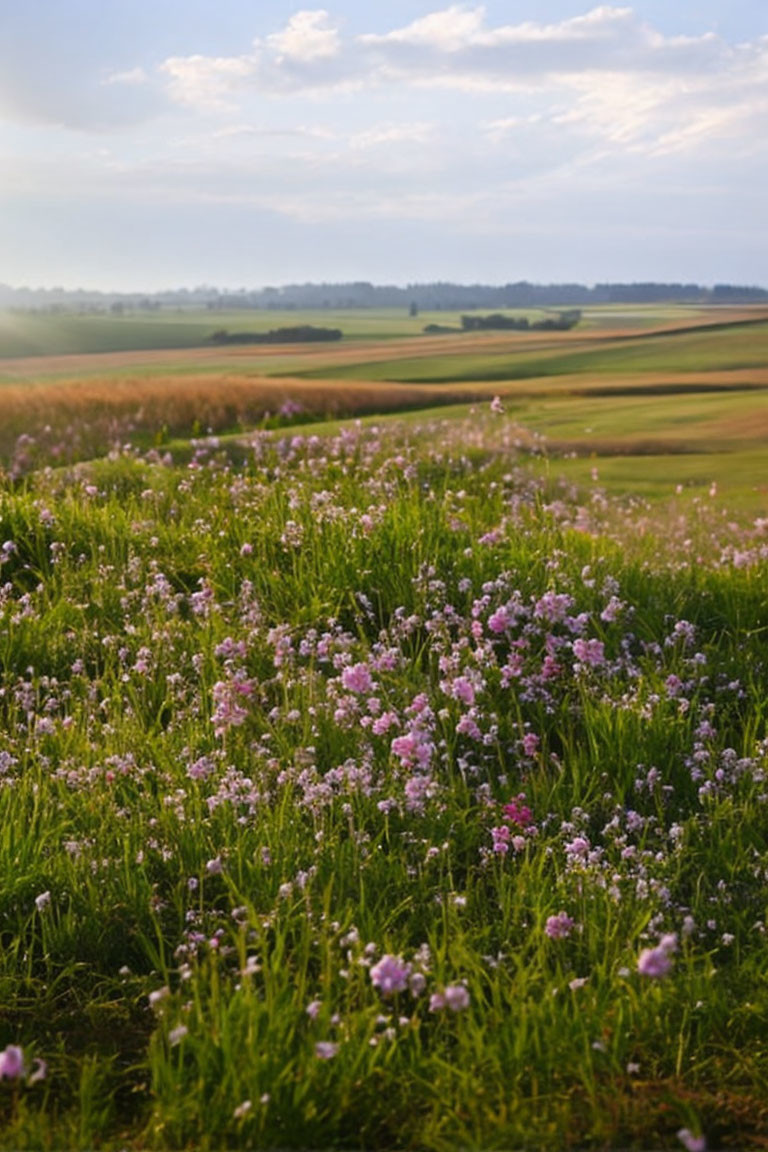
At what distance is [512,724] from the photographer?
577cm

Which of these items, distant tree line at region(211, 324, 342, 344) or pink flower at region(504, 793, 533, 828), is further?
distant tree line at region(211, 324, 342, 344)

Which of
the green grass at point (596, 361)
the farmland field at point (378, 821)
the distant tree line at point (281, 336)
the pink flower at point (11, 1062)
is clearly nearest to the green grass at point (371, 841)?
the farmland field at point (378, 821)

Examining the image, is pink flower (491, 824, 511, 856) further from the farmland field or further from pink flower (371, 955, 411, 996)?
pink flower (371, 955, 411, 996)

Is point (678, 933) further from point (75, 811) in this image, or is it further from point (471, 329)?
point (471, 329)

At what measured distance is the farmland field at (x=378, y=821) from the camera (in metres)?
3.56

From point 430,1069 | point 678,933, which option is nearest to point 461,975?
point 430,1069

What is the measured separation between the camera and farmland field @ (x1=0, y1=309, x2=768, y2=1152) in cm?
356

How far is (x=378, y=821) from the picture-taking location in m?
5.11

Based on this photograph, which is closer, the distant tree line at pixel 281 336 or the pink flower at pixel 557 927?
the pink flower at pixel 557 927

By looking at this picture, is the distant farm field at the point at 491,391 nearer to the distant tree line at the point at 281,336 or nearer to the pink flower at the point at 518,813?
the distant tree line at the point at 281,336

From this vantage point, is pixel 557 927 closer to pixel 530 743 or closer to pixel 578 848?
pixel 578 848

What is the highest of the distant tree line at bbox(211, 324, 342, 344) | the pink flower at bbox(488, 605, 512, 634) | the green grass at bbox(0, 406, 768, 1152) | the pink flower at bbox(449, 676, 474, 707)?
the distant tree line at bbox(211, 324, 342, 344)

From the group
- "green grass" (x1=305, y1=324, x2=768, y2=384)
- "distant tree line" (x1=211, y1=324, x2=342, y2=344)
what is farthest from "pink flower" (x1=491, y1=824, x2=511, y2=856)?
"distant tree line" (x1=211, y1=324, x2=342, y2=344)

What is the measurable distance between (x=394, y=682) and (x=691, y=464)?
310 inches
